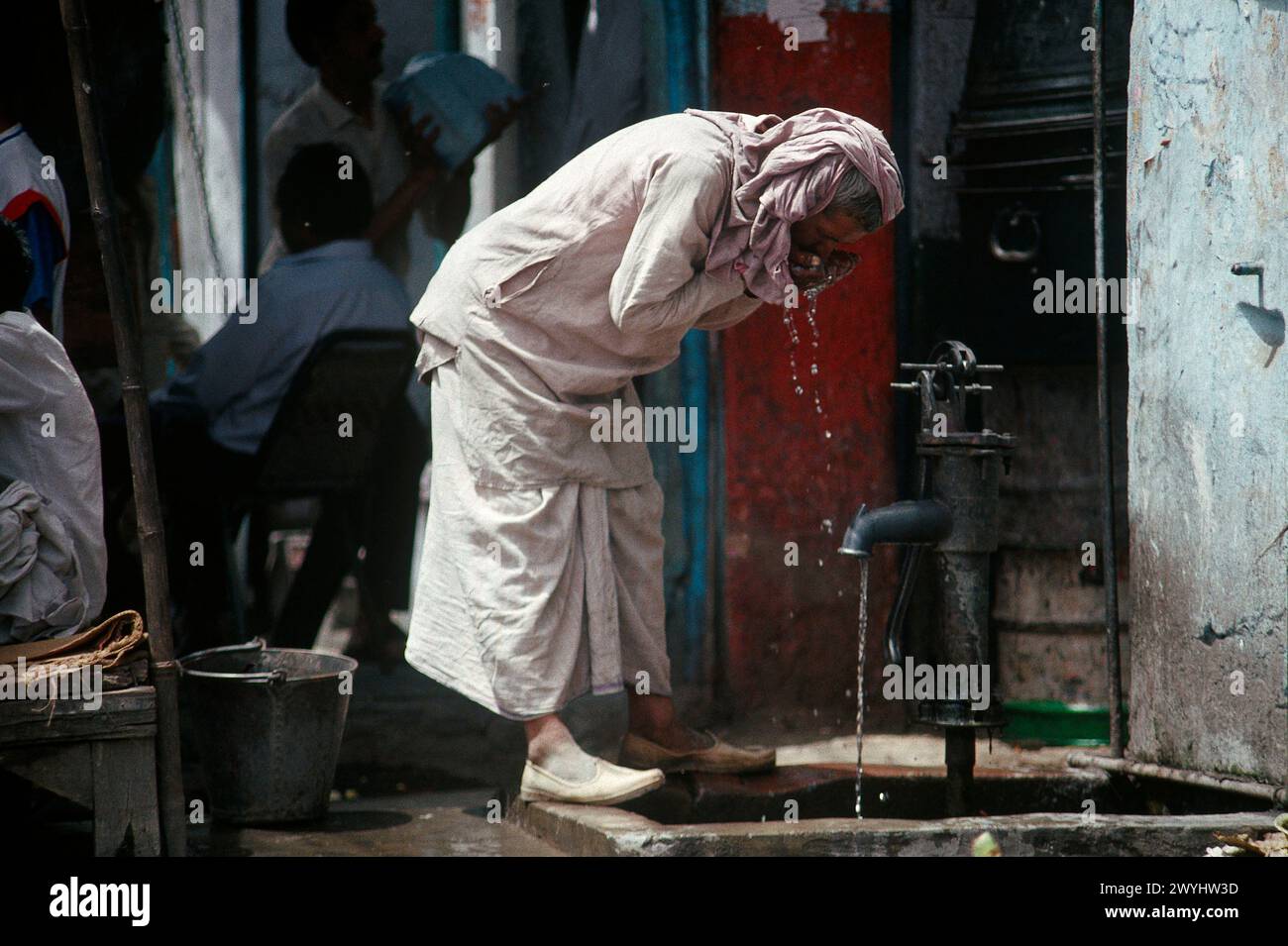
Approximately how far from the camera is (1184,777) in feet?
13.2

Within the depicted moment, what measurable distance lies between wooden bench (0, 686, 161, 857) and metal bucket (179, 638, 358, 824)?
2.08 ft

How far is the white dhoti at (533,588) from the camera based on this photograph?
3.99 metres

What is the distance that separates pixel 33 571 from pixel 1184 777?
9.17 feet

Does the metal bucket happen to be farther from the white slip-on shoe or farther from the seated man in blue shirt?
the seated man in blue shirt

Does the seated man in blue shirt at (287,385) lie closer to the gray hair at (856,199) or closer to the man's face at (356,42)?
the man's face at (356,42)

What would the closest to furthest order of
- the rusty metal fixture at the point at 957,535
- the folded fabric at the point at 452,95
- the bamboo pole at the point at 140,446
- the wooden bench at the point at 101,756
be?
the wooden bench at the point at 101,756 < the bamboo pole at the point at 140,446 < the rusty metal fixture at the point at 957,535 < the folded fabric at the point at 452,95

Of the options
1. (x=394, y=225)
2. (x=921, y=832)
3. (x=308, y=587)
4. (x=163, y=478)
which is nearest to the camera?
(x=921, y=832)

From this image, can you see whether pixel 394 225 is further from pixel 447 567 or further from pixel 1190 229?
pixel 1190 229

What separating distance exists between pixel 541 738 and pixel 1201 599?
168 centimetres

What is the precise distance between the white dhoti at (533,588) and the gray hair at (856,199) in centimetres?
93

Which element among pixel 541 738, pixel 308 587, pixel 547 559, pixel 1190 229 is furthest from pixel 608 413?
pixel 308 587

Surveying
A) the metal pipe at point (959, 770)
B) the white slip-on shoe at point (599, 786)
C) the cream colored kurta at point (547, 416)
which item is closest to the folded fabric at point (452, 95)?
the cream colored kurta at point (547, 416)

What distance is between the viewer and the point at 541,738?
405cm
